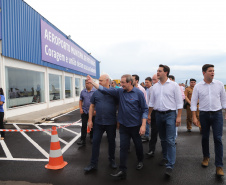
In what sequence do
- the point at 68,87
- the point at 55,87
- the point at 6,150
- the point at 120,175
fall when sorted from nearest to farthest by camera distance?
the point at 120,175, the point at 6,150, the point at 55,87, the point at 68,87

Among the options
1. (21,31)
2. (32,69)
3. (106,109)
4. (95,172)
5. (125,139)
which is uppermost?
(21,31)

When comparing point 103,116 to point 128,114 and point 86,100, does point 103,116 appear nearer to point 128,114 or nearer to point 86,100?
point 128,114

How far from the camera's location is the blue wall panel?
10.4m

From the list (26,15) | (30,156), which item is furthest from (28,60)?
(30,156)

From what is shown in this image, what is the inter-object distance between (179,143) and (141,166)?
7.98 feet

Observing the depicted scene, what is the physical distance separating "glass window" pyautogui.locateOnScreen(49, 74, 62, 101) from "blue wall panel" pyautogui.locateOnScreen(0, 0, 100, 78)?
2.25 metres

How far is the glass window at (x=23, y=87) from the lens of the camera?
438 inches

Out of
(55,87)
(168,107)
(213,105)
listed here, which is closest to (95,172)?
(168,107)

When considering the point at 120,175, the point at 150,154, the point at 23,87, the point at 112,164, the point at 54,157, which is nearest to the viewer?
the point at 120,175

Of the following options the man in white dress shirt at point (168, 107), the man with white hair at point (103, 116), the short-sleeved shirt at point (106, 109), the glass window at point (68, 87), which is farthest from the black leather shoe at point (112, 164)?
the glass window at point (68, 87)

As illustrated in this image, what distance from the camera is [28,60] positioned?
492 inches

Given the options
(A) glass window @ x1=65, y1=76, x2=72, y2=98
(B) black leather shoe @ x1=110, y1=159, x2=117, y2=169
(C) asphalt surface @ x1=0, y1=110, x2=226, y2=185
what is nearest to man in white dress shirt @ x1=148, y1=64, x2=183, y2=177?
(C) asphalt surface @ x1=0, y1=110, x2=226, y2=185

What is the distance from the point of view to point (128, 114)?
12.3 ft

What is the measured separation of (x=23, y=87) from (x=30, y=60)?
1.76 metres
